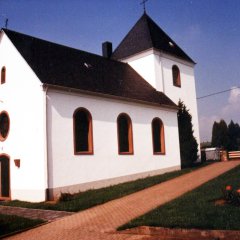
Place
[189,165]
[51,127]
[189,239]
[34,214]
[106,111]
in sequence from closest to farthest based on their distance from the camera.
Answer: [189,239] → [34,214] → [51,127] → [106,111] → [189,165]

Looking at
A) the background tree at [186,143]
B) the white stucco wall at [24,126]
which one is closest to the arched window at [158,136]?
the background tree at [186,143]

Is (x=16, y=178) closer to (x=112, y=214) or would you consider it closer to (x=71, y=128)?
(x=71, y=128)

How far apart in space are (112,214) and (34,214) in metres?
3.27

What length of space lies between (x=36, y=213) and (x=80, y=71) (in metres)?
9.80

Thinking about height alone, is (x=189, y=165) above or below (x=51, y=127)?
below

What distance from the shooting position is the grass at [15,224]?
10.7 meters

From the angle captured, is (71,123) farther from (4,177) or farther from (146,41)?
(146,41)

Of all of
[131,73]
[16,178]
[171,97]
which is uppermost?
[131,73]

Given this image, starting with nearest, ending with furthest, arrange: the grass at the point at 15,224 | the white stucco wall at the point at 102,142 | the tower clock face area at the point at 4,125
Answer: the grass at the point at 15,224, the white stucco wall at the point at 102,142, the tower clock face area at the point at 4,125

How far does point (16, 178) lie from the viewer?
17.1 m

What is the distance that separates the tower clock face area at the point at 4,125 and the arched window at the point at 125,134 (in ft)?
20.9

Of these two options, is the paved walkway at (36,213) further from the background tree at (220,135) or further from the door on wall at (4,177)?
the background tree at (220,135)

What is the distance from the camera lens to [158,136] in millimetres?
22844

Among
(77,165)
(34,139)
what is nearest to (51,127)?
(34,139)
